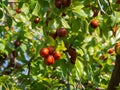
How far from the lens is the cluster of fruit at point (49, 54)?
3.30 m

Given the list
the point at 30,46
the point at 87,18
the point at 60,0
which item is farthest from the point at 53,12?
the point at 30,46

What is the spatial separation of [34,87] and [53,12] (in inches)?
45.4

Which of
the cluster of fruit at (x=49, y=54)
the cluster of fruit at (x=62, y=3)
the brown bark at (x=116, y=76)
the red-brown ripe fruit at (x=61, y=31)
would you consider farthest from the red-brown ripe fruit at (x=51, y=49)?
the brown bark at (x=116, y=76)

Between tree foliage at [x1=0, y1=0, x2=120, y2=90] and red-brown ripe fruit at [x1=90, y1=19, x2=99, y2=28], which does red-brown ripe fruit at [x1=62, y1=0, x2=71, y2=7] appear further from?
red-brown ripe fruit at [x1=90, y1=19, x2=99, y2=28]

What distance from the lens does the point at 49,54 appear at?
10.9ft

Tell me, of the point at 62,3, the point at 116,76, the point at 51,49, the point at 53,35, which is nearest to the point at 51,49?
the point at 51,49

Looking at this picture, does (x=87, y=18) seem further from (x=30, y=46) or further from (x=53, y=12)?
(x=30, y=46)

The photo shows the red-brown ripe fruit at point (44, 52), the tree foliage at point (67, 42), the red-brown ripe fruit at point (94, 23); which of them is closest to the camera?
the red-brown ripe fruit at point (44, 52)

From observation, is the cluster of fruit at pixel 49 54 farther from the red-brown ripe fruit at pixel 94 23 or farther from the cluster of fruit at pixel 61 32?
the red-brown ripe fruit at pixel 94 23

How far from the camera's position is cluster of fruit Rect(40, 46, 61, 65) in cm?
330

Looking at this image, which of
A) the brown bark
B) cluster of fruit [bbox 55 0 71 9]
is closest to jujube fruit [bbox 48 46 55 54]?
cluster of fruit [bbox 55 0 71 9]

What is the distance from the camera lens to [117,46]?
3.10 meters

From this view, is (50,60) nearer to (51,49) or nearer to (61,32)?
(51,49)

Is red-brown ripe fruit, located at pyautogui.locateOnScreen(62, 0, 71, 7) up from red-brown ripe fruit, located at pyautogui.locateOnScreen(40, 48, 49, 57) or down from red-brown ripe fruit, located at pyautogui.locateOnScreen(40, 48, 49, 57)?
up
